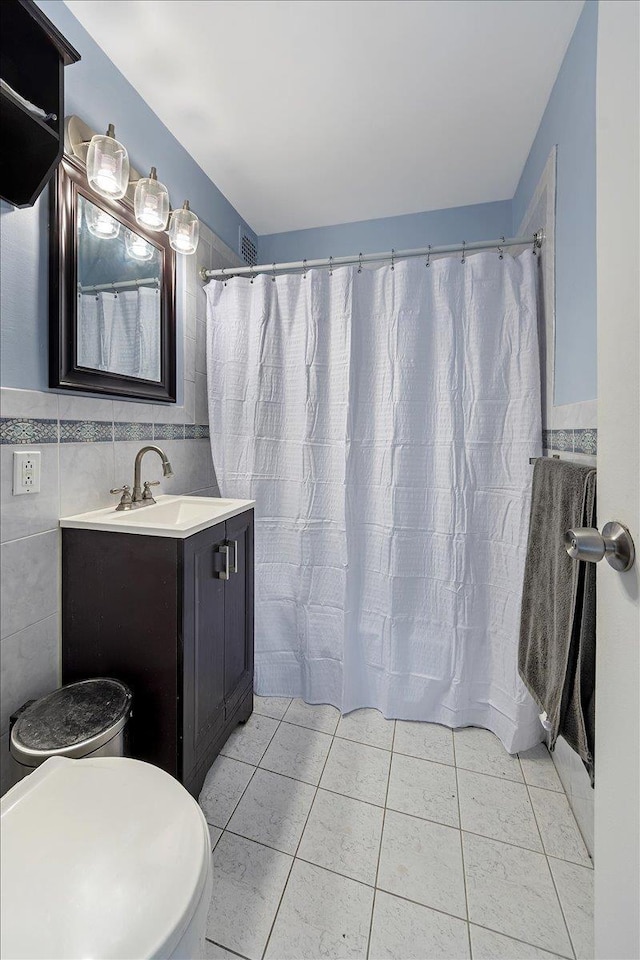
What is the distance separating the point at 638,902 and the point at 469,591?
1.19 m

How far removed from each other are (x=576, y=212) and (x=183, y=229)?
4.35ft

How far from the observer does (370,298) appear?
168cm

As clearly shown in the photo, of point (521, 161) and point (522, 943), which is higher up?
point (521, 161)

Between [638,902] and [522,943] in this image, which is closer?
[638,902]

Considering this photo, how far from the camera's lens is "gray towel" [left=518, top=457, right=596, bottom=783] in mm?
872

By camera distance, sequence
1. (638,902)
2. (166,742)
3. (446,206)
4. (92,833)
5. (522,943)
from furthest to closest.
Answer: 1. (446,206)
2. (166,742)
3. (522,943)
4. (92,833)
5. (638,902)

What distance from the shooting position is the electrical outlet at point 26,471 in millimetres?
1061

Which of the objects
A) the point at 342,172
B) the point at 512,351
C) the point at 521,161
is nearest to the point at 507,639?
the point at 512,351

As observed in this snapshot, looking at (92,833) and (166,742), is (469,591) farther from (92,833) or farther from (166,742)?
(92,833)

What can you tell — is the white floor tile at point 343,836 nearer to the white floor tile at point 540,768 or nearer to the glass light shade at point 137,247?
the white floor tile at point 540,768

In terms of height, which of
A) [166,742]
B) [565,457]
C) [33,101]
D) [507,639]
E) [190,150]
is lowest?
[166,742]

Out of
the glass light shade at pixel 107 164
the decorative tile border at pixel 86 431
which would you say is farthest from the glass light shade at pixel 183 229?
the decorative tile border at pixel 86 431

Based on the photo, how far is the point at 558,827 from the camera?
48.5 inches

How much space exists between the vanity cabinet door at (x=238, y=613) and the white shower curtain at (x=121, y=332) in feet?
2.21
